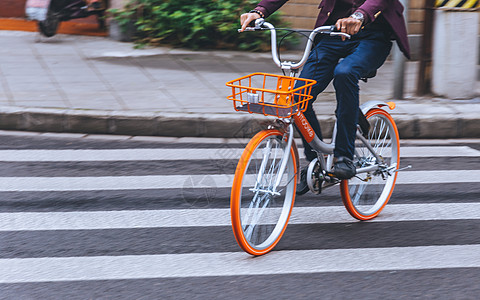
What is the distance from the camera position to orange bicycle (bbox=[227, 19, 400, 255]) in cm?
354

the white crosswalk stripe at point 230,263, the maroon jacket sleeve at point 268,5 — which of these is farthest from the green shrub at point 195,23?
the white crosswalk stripe at point 230,263

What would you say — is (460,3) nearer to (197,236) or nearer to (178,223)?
(178,223)

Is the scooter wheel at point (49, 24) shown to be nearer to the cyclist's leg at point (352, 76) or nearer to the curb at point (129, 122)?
the curb at point (129, 122)

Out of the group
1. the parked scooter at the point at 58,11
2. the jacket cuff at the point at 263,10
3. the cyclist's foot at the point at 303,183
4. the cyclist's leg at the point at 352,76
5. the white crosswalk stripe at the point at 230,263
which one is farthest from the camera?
the parked scooter at the point at 58,11

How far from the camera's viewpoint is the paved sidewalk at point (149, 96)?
22.3ft

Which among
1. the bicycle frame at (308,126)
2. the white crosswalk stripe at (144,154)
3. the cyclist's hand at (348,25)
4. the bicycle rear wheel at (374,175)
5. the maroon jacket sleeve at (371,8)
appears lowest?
the white crosswalk stripe at (144,154)

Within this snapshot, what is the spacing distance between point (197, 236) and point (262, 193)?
56cm

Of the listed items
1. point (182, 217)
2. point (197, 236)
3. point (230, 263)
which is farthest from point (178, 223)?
point (230, 263)

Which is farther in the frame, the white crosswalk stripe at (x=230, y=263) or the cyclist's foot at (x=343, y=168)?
the cyclist's foot at (x=343, y=168)

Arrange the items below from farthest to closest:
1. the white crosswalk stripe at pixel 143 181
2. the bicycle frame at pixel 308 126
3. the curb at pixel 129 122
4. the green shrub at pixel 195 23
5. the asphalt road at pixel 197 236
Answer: the green shrub at pixel 195 23 < the curb at pixel 129 122 < the white crosswalk stripe at pixel 143 181 < the bicycle frame at pixel 308 126 < the asphalt road at pixel 197 236

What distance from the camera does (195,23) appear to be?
991cm

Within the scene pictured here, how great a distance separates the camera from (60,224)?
4.27 meters

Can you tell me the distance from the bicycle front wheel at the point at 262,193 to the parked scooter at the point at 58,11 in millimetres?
7353

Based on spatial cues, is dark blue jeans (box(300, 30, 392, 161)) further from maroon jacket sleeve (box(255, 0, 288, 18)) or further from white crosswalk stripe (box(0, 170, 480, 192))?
white crosswalk stripe (box(0, 170, 480, 192))
